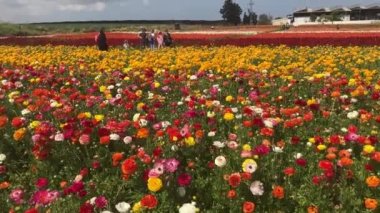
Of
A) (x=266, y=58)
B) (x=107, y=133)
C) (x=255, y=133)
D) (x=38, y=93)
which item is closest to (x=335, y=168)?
(x=255, y=133)

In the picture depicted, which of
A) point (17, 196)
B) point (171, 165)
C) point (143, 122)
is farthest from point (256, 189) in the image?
Result: point (143, 122)

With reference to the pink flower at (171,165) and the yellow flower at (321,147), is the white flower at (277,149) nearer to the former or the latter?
the yellow flower at (321,147)

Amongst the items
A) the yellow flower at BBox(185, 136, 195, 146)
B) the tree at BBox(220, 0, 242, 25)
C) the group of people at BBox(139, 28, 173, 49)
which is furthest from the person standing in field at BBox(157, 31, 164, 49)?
the tree at BBox(220, 0, 242, 25)

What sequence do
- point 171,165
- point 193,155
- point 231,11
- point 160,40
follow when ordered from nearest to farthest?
point 171,165, point 193,155, point 160,40, point 231,11

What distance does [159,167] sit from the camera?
4.15 meters

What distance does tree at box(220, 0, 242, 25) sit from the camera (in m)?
104

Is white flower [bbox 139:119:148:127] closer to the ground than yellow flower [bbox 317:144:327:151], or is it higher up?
higher up

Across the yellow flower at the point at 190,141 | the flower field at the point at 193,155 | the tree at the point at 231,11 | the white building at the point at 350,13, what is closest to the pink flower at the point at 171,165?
the flower field at the point at 193,155

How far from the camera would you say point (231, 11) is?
341 feet

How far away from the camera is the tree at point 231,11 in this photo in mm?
103500

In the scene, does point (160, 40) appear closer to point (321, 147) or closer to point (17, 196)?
point (321, 147)

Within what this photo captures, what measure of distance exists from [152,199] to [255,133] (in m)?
2.44

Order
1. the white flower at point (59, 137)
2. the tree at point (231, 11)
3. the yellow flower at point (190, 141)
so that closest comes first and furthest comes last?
the yellow flower at point (190, 141) < the white flower at point (59, 137) < the tree at point (231, 11)

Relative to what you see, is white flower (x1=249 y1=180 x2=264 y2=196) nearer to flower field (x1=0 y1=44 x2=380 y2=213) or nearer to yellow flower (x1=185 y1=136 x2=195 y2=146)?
flower field (x1=0 y1=44 x2=380 y2=213)
